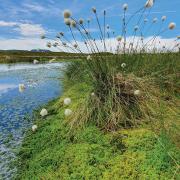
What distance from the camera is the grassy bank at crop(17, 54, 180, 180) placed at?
15.7 feet

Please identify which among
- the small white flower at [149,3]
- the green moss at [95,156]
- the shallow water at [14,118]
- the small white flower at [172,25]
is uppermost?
the small white flower at [149,3]

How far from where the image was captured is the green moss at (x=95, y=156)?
4758 millimetres

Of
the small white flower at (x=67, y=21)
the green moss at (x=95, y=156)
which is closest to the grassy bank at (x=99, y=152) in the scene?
the green moss at (x=95, y=156)

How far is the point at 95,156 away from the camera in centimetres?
521

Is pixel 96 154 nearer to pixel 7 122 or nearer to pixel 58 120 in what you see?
pixel 58 120

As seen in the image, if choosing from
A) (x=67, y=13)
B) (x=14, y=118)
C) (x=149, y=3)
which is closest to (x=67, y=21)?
(x=67, y=13)

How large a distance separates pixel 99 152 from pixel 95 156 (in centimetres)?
12

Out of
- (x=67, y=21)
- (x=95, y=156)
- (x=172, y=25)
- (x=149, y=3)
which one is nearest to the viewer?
(x=95, y=156)

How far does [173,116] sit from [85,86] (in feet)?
11.8

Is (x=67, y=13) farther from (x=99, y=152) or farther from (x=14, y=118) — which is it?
(x=14, y=118)

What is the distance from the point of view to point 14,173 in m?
5.68

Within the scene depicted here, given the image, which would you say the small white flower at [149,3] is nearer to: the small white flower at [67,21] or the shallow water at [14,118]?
the small white flower at [67,21]

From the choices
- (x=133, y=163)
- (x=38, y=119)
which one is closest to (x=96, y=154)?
(x=133, y=163)

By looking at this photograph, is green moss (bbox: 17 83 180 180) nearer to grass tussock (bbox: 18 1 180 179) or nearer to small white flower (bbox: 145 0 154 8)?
grass tussock (bbox: 18 1 180 179)
